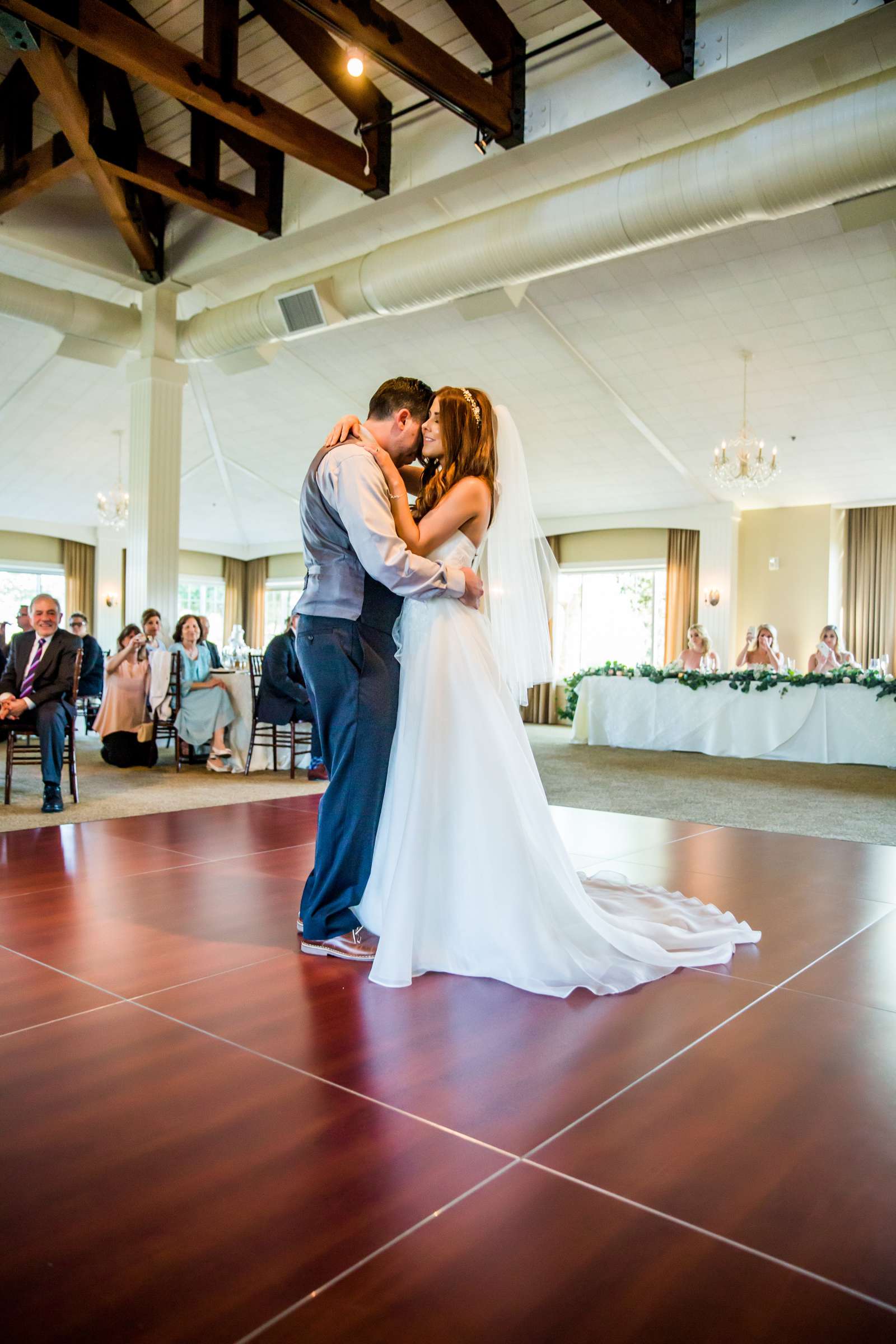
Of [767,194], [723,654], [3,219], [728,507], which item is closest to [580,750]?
[723,654]

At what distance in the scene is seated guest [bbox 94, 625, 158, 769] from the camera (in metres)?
7.27

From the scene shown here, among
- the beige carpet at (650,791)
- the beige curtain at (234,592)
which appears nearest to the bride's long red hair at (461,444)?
the beige carpet at (650,791)

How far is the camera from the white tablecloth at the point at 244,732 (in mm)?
7379

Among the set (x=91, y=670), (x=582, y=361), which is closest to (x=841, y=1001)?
(x=91, y=670)

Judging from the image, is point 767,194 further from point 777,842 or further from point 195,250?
point 195,250

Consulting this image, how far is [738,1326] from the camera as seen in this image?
110 cm

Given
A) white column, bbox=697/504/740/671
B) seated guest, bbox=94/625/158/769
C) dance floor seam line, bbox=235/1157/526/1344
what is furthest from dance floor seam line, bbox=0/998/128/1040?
white column, bbox=697/504/740/671

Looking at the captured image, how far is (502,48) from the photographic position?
18.8ft

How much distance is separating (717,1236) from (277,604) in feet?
52.8

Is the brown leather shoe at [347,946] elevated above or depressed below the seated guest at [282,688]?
below

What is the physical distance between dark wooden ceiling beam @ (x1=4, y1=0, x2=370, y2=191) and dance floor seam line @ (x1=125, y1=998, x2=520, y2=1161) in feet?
16.3

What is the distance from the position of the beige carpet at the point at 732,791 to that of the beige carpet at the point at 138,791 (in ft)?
6.18

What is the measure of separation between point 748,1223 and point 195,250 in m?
8.67

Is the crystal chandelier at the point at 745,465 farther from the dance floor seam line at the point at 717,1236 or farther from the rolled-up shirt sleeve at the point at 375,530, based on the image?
the dance floor seam line at the point at 717,1236
